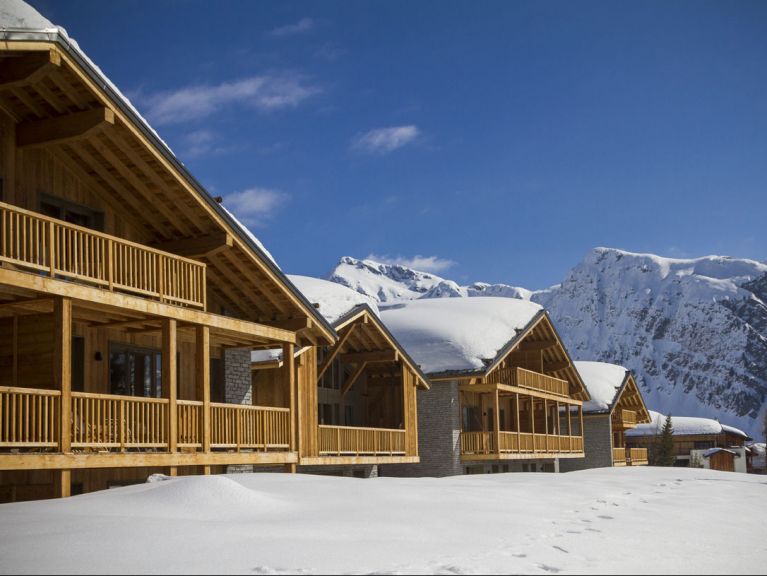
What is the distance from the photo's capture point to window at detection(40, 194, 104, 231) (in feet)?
58.3

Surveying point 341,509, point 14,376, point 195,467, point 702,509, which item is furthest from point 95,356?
point 702,509

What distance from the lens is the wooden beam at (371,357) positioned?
28.8 metres

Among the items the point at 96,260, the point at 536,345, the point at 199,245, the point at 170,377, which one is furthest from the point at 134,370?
the point at 536,345

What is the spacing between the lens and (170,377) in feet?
57.1

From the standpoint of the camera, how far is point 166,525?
31.2 feet

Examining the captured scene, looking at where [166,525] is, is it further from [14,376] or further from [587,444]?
[587,444]

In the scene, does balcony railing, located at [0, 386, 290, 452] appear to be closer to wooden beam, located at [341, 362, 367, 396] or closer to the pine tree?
wooden beam, located at [341, 362, 367, 396]

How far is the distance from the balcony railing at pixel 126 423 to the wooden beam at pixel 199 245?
3.10m

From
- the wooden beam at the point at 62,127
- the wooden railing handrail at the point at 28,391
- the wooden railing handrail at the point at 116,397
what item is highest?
the wooden beam at the point at 62,127

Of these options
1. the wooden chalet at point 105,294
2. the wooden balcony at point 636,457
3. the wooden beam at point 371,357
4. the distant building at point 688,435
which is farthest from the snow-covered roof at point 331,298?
the distant building at point 688,435

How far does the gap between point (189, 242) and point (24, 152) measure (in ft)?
12.2

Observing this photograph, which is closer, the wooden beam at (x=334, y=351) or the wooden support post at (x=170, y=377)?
the wooden support post at (x=170, y=377)

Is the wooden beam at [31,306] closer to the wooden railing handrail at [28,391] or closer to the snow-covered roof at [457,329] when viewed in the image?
the wooden railing handrail at [28,391]

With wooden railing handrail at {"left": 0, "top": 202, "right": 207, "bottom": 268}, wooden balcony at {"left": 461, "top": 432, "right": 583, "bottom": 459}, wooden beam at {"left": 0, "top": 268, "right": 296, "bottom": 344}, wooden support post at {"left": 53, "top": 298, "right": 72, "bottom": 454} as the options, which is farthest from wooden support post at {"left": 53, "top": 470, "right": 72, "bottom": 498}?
wooden balcony at {"left": 461, "top": 432, "right": 583, "bottom": 459}
